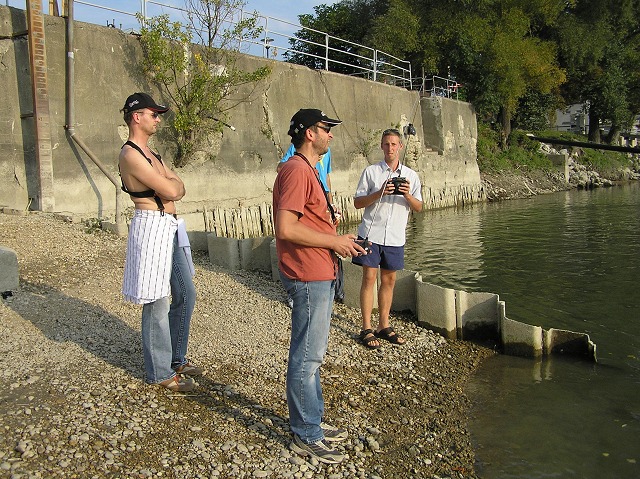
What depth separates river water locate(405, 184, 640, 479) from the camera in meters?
4.67

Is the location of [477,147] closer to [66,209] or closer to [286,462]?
[66,209]

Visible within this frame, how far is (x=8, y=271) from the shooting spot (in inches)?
262

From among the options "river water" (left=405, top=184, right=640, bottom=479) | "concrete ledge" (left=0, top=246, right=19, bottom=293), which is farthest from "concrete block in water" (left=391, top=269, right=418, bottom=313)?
"concrete ledge" (left=0, top=246, right=19, bottom=293)

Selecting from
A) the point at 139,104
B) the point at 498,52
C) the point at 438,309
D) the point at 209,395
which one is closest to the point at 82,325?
the point at 209,395

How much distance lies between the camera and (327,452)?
402 centimetres

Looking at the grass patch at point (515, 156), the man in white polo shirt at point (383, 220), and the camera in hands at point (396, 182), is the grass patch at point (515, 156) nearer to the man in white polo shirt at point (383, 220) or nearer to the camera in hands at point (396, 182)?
the man in white polo shirt at point (383, 220)

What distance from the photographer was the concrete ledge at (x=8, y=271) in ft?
21.7

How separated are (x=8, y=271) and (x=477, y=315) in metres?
5.16

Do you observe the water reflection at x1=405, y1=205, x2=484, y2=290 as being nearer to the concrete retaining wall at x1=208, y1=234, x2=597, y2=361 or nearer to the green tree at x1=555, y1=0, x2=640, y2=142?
the concrete retaining wall at x1=208, y1=234, x2=597, y2=361

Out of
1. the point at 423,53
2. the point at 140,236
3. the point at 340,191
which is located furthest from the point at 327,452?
the point at 423,53

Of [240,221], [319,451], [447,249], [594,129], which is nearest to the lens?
[319,451]

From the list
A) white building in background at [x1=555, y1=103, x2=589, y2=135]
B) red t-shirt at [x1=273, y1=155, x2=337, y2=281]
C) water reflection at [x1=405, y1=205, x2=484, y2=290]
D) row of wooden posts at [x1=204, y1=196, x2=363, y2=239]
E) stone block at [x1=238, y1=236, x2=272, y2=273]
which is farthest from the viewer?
white building in background at [x1=555, y1=103, x2=589, y2=135]

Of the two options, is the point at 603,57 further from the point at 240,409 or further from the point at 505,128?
the point at 240,409

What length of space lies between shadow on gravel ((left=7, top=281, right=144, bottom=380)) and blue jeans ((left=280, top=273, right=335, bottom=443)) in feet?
5.40
